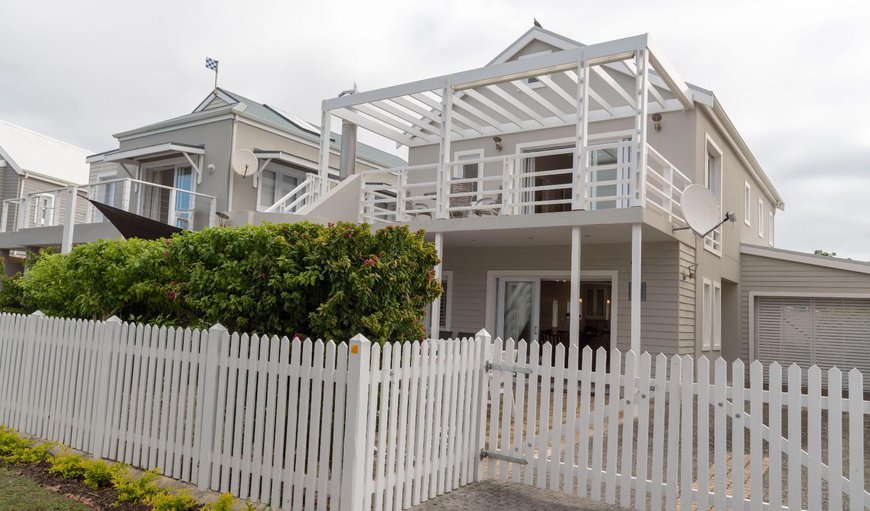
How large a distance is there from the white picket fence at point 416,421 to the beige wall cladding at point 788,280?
10680 mm

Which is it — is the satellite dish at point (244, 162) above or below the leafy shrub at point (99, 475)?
above

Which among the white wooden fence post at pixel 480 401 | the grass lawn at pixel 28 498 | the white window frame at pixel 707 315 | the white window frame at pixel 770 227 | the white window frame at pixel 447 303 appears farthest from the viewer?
the white window frame at pixel 770 227

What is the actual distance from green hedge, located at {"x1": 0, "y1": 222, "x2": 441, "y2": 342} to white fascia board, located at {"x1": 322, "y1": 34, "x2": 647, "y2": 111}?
19.1 ft

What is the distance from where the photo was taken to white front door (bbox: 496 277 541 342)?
13672 millimetres

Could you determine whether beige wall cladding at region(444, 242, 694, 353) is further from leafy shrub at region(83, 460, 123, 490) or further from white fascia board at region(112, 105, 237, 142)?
leafy shrub at region(83, 460, 123, 490)

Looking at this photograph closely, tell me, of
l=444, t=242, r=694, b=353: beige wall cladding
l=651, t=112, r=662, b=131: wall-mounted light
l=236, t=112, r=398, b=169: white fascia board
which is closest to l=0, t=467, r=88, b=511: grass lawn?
l=444, t=242, r=694, b=353: beige wall cladding

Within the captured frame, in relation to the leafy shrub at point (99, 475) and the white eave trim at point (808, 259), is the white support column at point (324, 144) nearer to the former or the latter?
the leafy shrub at point (99, 475)

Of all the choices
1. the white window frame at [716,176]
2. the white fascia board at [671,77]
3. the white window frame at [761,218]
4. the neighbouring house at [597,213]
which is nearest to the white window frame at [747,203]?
the neighbouring house at [597,213]

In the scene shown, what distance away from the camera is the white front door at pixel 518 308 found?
13.7 m

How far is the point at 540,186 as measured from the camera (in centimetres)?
1357

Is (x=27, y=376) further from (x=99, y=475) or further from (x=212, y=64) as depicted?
(x=212, y=64)

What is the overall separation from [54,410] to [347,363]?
14.1 ft

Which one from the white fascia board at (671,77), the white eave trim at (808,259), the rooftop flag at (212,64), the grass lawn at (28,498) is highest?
the rooftop flag at (212,64)

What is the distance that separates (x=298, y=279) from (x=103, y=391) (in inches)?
97.2
